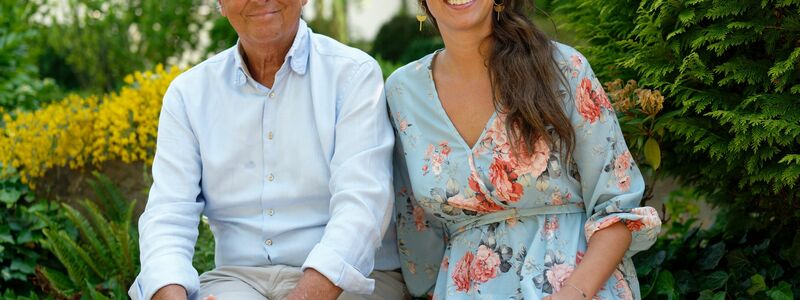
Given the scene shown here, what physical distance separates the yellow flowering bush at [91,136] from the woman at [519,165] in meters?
2.03

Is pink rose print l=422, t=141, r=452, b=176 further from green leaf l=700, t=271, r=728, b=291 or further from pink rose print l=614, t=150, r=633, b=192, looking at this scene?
green leaf l=700, t=271, r=728, b=291

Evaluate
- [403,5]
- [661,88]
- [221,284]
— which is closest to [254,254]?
[221,284]

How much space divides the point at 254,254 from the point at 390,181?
494 millimetres

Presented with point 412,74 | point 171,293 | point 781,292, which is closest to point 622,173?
point 412,74

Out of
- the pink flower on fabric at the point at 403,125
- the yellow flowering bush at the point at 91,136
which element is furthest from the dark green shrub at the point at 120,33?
the pink flower on fabric at the point at 403,125

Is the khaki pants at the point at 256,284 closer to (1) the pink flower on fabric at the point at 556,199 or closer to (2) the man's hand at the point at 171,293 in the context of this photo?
(2) the man's hand at the point at 171,293

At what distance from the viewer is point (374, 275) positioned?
121 inches

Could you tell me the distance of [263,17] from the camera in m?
2.91

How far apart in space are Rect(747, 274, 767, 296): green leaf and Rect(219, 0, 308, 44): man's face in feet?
5.76

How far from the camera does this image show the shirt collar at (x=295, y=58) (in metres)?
2.97

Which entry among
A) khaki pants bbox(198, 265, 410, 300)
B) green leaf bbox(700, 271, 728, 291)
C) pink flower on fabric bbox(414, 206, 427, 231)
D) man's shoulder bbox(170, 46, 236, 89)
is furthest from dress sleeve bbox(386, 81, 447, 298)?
green leaf bbox(700, 271, 728, 291)

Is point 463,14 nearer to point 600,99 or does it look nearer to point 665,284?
point 600,99

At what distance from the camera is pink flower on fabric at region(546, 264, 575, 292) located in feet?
8.77

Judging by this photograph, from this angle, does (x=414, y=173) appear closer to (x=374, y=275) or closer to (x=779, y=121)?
(x=374, y=275)
